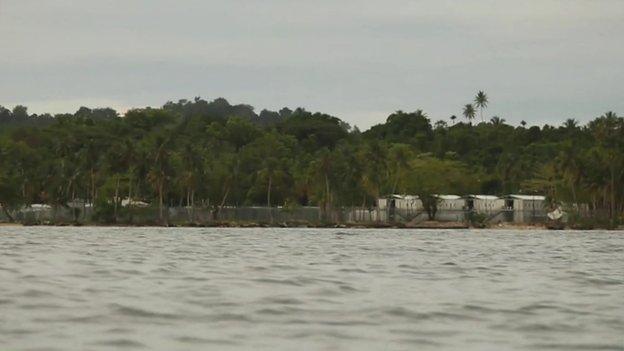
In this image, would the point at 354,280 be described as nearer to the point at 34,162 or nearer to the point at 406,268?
the point at 406,268

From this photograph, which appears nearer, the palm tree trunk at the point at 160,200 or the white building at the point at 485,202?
the palm tree trunk at the point at 160,200

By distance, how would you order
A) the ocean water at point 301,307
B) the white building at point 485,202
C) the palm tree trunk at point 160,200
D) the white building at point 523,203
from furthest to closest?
the white building at point 485,202 < the white building at point 523,203 < the palm tree trunk at point 160,200 < the ocean water at point 301,307

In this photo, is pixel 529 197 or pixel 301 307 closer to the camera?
pixel 301 307

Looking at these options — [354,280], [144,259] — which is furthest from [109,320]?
[144,259]

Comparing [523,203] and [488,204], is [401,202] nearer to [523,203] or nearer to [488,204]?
[488,204]

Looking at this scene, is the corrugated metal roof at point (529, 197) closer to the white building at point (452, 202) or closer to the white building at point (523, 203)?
the white building at point (523, 203)

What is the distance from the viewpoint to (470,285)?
101 feet

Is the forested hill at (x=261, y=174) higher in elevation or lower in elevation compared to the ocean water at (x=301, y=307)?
higher

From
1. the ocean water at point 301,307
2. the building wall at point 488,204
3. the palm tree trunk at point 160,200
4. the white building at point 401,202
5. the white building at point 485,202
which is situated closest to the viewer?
the ocean water at point 301,307

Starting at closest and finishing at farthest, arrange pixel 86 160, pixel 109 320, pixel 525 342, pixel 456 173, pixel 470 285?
pixel 525 342 < pixel 109 320 < pixel 470 285 < pixel 86 160 < pixel 456 173

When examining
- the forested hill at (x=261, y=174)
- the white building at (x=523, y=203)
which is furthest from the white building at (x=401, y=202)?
the white building at (x=523, y=203)

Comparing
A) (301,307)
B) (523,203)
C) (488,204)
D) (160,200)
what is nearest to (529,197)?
(523,203)

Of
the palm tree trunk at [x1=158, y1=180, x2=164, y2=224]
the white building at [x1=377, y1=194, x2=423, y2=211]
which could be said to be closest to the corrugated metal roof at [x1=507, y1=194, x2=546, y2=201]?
the white building at [x1=377, y1=194, x2=423, y2=211]

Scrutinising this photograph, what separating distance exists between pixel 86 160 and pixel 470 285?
13605 cm
